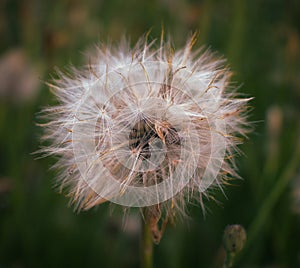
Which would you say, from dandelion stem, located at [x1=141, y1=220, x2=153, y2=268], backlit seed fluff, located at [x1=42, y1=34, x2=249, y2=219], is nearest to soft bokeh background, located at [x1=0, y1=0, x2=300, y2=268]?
backlit seed fluff, located at [x1=42, y1=34, x2=249, y2=219]

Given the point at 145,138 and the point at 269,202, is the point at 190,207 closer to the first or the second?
the point at 269,202

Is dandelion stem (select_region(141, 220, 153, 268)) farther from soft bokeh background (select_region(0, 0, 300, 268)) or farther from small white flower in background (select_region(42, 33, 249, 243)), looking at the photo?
soft bokeh background (select_region(0, 0, 300, 268))

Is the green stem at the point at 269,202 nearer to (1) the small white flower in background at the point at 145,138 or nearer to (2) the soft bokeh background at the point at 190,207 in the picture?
(2) the soft bokeh background at the point at 190,207

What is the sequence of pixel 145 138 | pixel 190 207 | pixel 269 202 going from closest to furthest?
1. pixel 145 138
2. pixel 269 202
3. pixel 190 207

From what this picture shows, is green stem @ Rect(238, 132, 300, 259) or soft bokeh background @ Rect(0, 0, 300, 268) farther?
soft bokeh background @ Rect(0, 0, 300, 268)

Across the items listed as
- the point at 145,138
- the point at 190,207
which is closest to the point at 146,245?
the point at 145,138

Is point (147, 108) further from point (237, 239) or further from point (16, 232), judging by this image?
point (16, 232)

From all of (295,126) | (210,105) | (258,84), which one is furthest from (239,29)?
(210,105)
